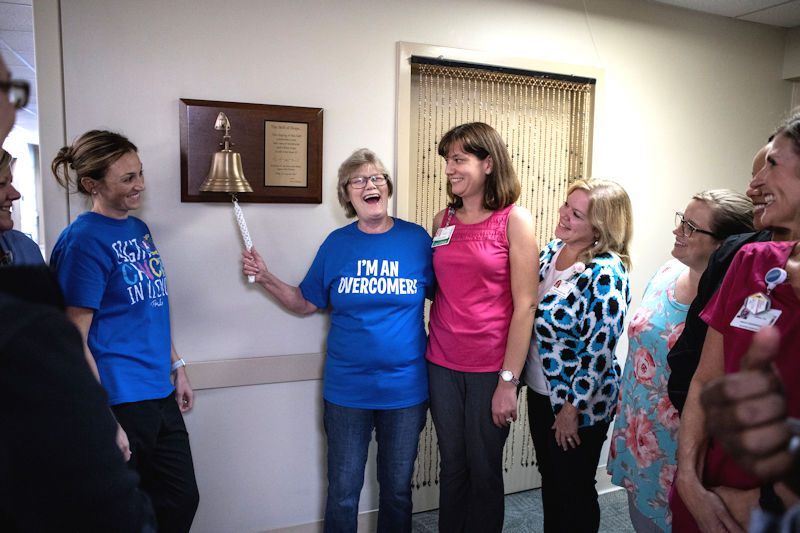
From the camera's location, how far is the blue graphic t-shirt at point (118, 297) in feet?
5.14

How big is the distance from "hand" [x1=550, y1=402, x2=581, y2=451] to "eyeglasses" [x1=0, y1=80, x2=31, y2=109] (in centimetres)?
173

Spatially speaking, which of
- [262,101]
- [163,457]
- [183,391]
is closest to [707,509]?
[163,457]

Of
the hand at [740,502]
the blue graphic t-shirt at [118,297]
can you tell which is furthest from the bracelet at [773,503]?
the blue graphic t-shirt at [118,297]

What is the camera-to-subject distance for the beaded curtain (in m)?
2.46

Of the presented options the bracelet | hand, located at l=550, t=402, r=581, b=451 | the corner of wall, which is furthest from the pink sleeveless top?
the corner of wall

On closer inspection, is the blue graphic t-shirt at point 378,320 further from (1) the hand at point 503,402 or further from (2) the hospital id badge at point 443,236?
(1) the hand at point 503,402

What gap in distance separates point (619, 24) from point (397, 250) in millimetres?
1938

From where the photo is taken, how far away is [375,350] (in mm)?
1875

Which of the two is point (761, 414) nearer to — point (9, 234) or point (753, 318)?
point (753, 318)

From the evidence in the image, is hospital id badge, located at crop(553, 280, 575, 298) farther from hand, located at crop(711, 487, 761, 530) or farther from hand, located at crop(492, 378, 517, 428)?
hand, located at crop(711, 487, 761, 530)

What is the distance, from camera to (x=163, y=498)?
1.81m

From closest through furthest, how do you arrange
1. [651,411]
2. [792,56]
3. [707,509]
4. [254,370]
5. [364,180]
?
[707,509] → [651,411] → [364,180] → [254,370] → [792,56]

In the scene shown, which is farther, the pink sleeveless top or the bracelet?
the pink sleeveless top

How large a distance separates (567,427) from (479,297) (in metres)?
0.56
